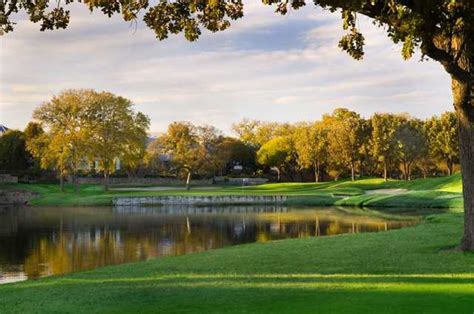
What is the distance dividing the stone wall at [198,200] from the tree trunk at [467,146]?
40.4 metres

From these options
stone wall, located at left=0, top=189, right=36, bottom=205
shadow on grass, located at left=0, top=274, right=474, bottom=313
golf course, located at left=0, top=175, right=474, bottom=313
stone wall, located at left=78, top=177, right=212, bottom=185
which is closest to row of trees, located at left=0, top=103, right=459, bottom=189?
stone wall, located at left=78, top=177, right=212, bottom=185

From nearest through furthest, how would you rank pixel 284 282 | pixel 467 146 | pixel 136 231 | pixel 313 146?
pixel 284 282 < pixel 467 146 < pixel 136 231 < pixel 313 146

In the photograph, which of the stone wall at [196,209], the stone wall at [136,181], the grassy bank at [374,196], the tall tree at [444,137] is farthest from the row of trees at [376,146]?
the stone wall at [196,209]

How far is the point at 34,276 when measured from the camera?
18.2 m

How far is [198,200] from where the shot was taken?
56.4 meters

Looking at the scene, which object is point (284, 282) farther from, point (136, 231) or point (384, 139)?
point (384, 139)

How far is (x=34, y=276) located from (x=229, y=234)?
12928mm

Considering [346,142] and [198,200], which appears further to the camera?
[346,142]

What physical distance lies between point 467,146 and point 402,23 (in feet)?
13.7

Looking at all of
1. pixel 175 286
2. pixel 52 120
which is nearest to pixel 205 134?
pixel 52 120

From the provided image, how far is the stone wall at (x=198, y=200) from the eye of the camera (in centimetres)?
5544


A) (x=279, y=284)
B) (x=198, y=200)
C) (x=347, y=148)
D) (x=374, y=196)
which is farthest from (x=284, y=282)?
(x=347, y=148)

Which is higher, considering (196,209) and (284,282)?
(284,282)

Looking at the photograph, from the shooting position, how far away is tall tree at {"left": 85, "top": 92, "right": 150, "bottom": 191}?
65625 millimetres
